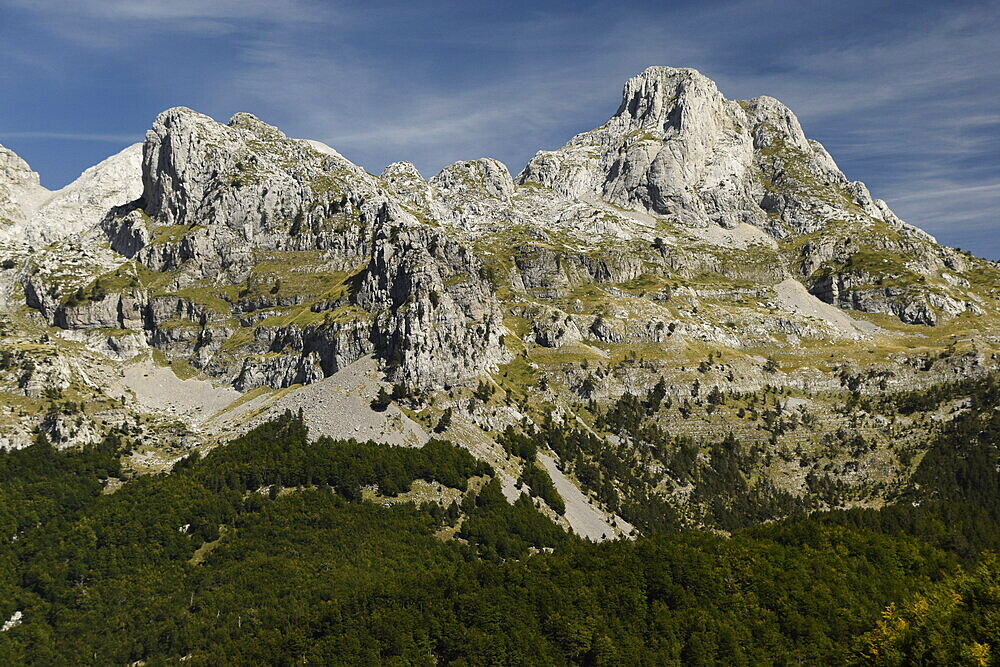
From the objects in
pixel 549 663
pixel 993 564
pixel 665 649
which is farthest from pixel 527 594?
pixel 993 564

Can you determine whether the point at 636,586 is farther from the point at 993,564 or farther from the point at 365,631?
the point at 993,564

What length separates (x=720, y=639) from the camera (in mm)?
170875

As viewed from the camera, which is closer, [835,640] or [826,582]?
[835,640]

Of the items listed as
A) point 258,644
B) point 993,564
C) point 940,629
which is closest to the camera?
point 940,629

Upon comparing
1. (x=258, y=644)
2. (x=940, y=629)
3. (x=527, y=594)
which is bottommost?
(x=258, y=644)

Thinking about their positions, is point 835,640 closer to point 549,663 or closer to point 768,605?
point 768,605

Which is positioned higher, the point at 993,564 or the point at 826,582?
→ the point at 993,564

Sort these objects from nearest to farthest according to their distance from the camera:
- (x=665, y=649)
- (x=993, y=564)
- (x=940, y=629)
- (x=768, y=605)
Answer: (x=940, y=629) < (x=993, y=564) < (x=665, y=649) < (x=768, y=605)

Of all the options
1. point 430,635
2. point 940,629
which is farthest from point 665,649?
point 940,629

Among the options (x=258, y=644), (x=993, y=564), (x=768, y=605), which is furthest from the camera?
(x=258, y=644)

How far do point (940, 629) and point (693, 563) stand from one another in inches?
3932

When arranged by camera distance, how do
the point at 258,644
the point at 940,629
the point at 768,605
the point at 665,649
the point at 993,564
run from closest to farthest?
the point at 940,629 → the point at 993,564 → the point at 665,649 → the point at 768,605 → the point at 258,644

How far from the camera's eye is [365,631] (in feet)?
607

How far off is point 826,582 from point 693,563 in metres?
31.3
